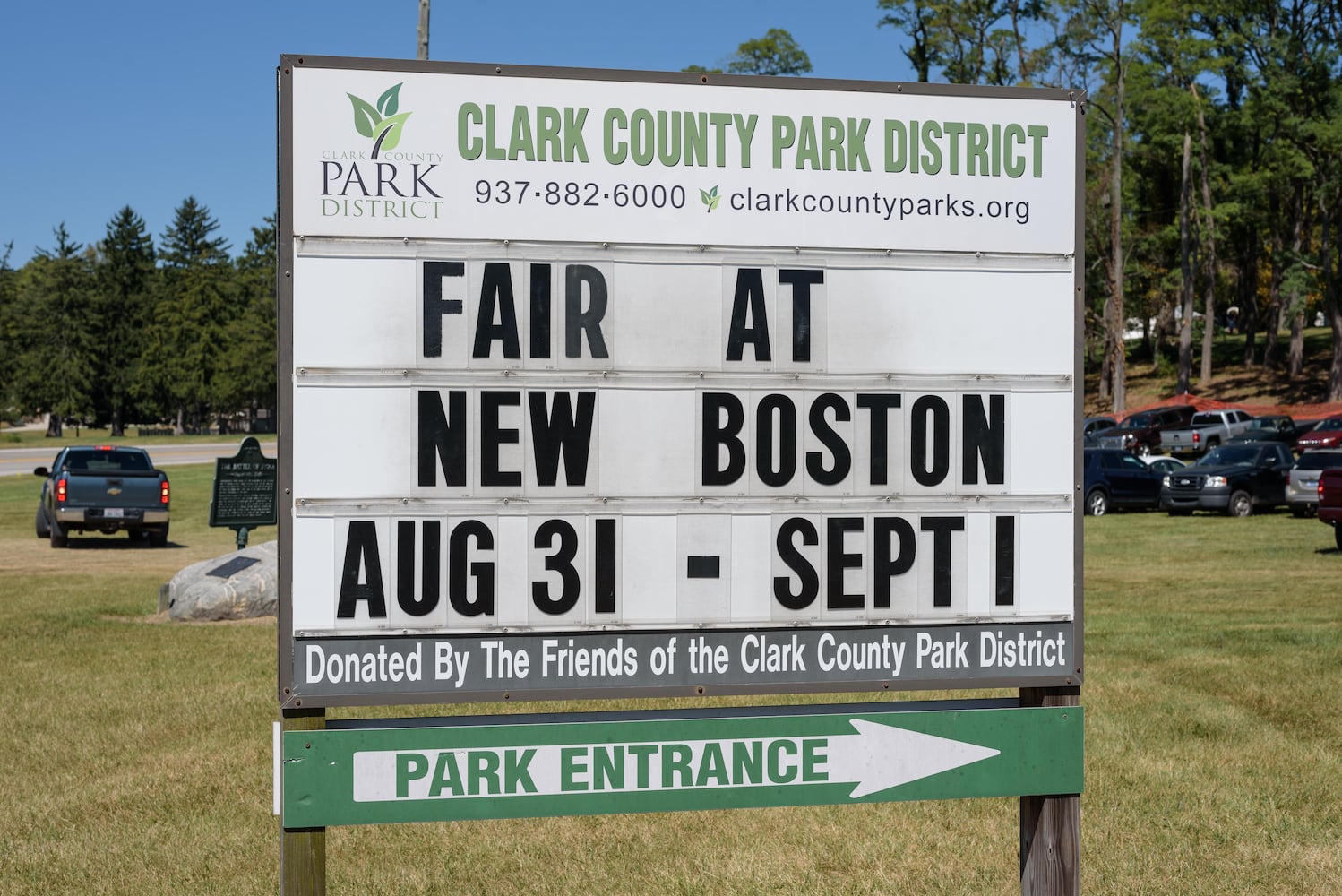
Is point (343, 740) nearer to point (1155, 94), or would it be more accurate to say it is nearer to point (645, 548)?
point (645, 548)

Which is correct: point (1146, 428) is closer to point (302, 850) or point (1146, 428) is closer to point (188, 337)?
point (302, 850)

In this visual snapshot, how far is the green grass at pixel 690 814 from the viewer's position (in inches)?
241

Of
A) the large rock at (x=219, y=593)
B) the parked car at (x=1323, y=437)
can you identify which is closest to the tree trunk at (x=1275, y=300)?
the parked car at (x=1323, y=437)

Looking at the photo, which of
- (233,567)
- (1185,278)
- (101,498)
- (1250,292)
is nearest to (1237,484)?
(233,567)

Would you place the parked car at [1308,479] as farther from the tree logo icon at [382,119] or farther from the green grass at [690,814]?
the tree logo icon at [382,119]

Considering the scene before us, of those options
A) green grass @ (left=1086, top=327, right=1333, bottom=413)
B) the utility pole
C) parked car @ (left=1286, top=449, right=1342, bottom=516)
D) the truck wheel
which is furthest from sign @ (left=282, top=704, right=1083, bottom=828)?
green grass @ (left=1086, top=327, right=1333, bottom=413)

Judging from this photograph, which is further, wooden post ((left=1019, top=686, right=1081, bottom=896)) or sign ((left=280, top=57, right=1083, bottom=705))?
wooden post ((left=1019, top=686, right=1081, bottom=896))

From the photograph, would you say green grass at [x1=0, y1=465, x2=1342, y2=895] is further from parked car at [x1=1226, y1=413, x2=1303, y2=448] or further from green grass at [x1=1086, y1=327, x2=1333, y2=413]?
→ green grass at [x1=1086, y1=327, x2=1333, y2=413]

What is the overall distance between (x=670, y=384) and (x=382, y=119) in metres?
1.30

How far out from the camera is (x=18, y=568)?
21.5m

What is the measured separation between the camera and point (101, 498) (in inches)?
1003

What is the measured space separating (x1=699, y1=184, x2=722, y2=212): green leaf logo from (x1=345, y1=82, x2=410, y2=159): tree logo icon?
1015mm

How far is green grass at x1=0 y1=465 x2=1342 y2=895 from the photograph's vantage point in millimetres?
6117

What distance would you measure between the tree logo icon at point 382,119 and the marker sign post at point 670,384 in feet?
0.04
